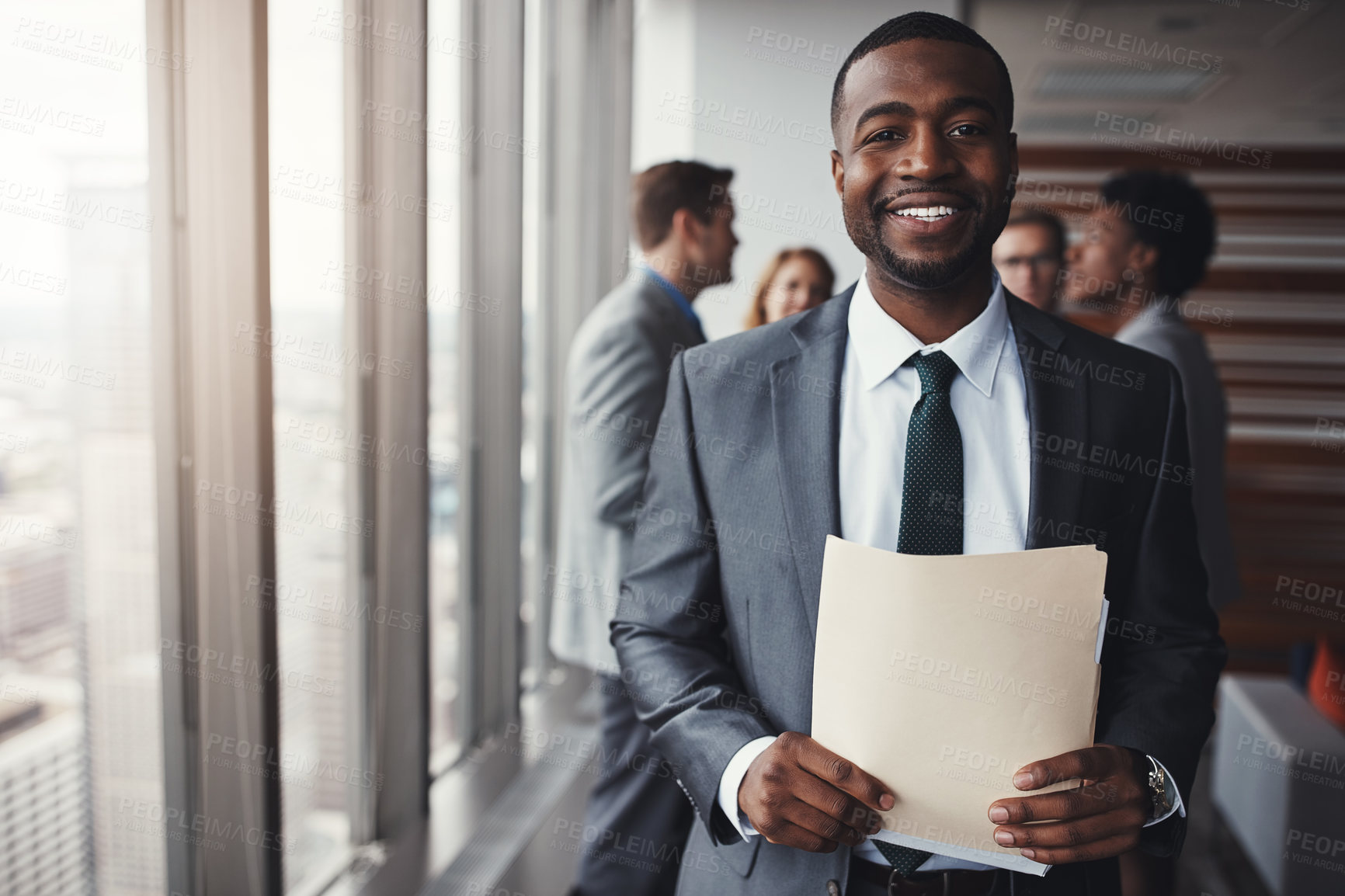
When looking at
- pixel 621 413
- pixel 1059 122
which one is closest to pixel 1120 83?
pixel 1059 122

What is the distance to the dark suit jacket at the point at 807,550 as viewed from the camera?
3.30ft

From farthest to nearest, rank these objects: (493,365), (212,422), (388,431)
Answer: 1. (493,365)
2. (388,431)
3. (212,422)

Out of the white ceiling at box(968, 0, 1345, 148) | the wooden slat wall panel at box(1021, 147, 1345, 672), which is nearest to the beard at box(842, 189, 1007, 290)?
the white ceiling at box(968, 0, 1345, 148)

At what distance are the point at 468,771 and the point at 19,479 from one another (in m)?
2.11

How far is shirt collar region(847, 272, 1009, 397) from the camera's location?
105cm

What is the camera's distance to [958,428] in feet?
3.40

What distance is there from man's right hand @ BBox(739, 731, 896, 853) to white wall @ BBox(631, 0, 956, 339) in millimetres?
847

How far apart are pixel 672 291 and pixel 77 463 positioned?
133 cm

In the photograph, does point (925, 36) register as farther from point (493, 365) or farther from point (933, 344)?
point (493, 365)

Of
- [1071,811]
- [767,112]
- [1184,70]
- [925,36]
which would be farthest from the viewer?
[1184,70]

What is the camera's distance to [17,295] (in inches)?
49.9

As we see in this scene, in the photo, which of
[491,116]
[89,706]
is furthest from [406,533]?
[491,116]

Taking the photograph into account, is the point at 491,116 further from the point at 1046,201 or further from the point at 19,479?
the point at 1046,201

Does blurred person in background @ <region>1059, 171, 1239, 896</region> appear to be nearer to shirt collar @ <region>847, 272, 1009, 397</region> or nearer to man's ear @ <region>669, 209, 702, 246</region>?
man's ear @ <region>669, 209, 702, 246</region>
